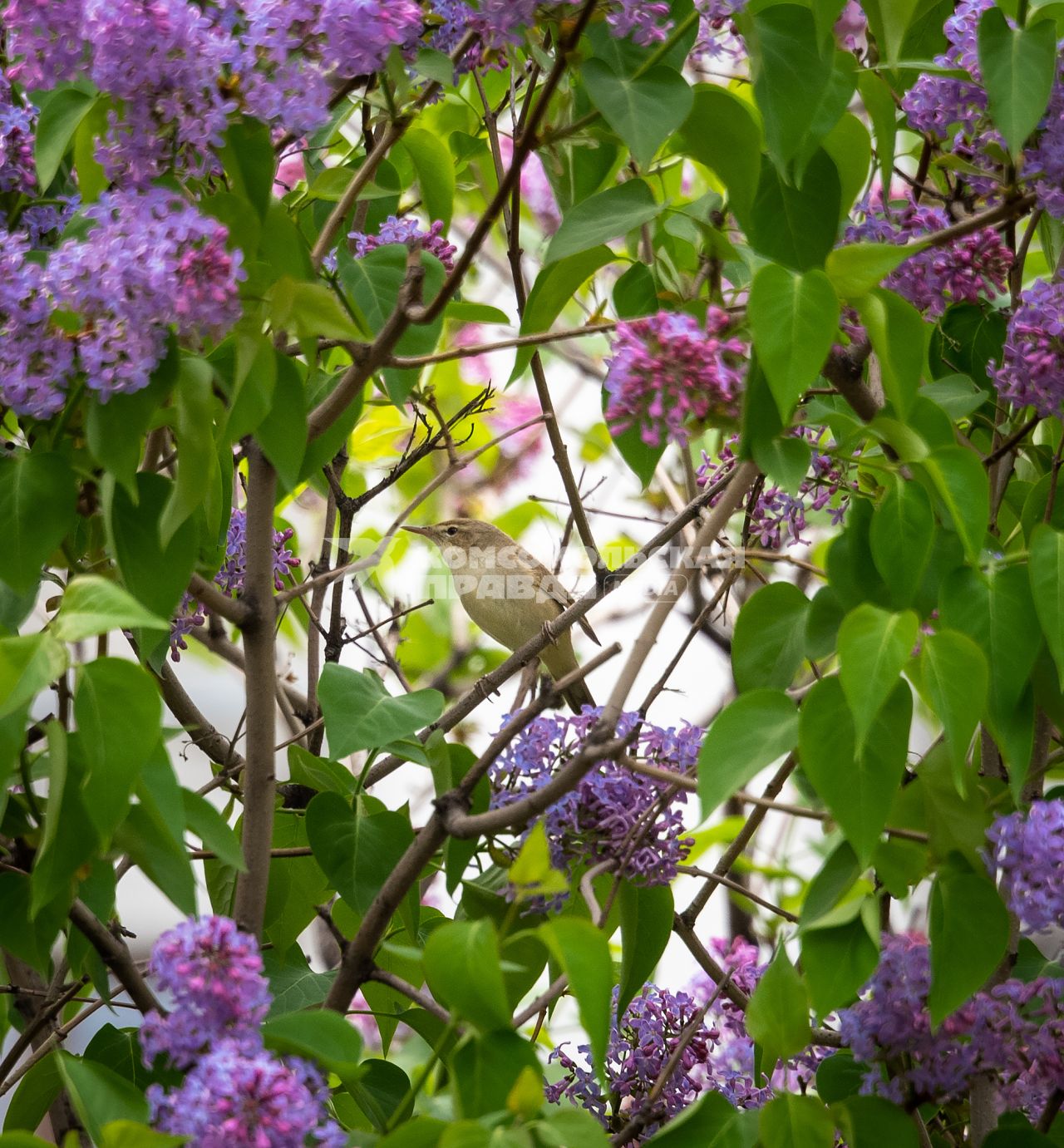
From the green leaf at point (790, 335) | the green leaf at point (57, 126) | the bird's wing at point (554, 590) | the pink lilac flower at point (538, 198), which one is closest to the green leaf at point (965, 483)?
the green leaf at point (790, 335)

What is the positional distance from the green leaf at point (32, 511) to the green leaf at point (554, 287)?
0.44 metres

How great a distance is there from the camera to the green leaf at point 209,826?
3.47 ft

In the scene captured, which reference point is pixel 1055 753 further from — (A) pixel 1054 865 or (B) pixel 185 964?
(B) pixel 185 964

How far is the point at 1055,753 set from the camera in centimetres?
154

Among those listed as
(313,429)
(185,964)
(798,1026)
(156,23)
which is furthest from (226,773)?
(156,23)

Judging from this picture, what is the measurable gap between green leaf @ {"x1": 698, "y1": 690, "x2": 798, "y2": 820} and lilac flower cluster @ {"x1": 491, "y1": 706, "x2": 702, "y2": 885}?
143mm

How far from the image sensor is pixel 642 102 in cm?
111

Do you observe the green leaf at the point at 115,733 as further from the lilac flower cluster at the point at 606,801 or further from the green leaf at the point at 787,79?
the green leaf at the point at 787,79

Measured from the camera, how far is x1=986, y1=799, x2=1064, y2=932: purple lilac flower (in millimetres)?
1088

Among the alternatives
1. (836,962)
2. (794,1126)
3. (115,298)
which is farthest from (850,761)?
(115,298)

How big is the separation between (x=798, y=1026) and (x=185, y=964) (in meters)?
0.51

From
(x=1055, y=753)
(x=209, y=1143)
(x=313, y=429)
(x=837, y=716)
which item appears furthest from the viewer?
(x=1055, y=753)

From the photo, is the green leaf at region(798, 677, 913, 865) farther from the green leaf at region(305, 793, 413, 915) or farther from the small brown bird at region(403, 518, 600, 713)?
the small brown bird at region(403, 518, 600, 713)

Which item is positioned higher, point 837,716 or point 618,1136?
point 837,716
